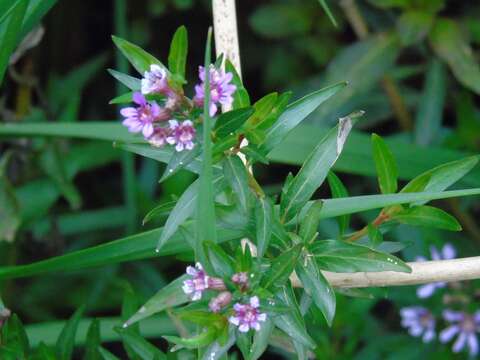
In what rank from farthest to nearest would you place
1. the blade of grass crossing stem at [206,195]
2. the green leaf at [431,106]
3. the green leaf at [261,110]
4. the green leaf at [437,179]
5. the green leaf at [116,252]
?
the green leaf at [431,106], the green leaf at [116,252], the green leaf at [437,179], the green leaf at [261,110], the blade of grass crossing stem at [206,195]

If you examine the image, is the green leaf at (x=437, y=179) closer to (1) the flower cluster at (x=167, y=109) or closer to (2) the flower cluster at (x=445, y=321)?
(1) the flower cluster at (x=167, y=109)

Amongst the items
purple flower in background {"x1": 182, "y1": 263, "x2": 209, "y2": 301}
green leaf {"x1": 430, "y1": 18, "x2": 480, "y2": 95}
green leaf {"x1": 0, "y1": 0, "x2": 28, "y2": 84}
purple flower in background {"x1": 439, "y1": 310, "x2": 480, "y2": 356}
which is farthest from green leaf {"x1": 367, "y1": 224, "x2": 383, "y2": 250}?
green leaf {"x1": 430, "y1": 18, "x2": 480, "y2": 95}

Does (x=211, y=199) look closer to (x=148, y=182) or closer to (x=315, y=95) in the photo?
(x=315, y=95)

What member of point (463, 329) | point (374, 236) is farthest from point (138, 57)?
point (463, 329)

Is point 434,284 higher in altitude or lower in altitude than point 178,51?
lower

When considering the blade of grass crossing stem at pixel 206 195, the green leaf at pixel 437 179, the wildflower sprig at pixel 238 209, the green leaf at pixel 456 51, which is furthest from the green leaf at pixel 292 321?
the green leaf at pixel 456 51

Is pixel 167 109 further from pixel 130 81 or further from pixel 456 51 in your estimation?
pixel 456 51
